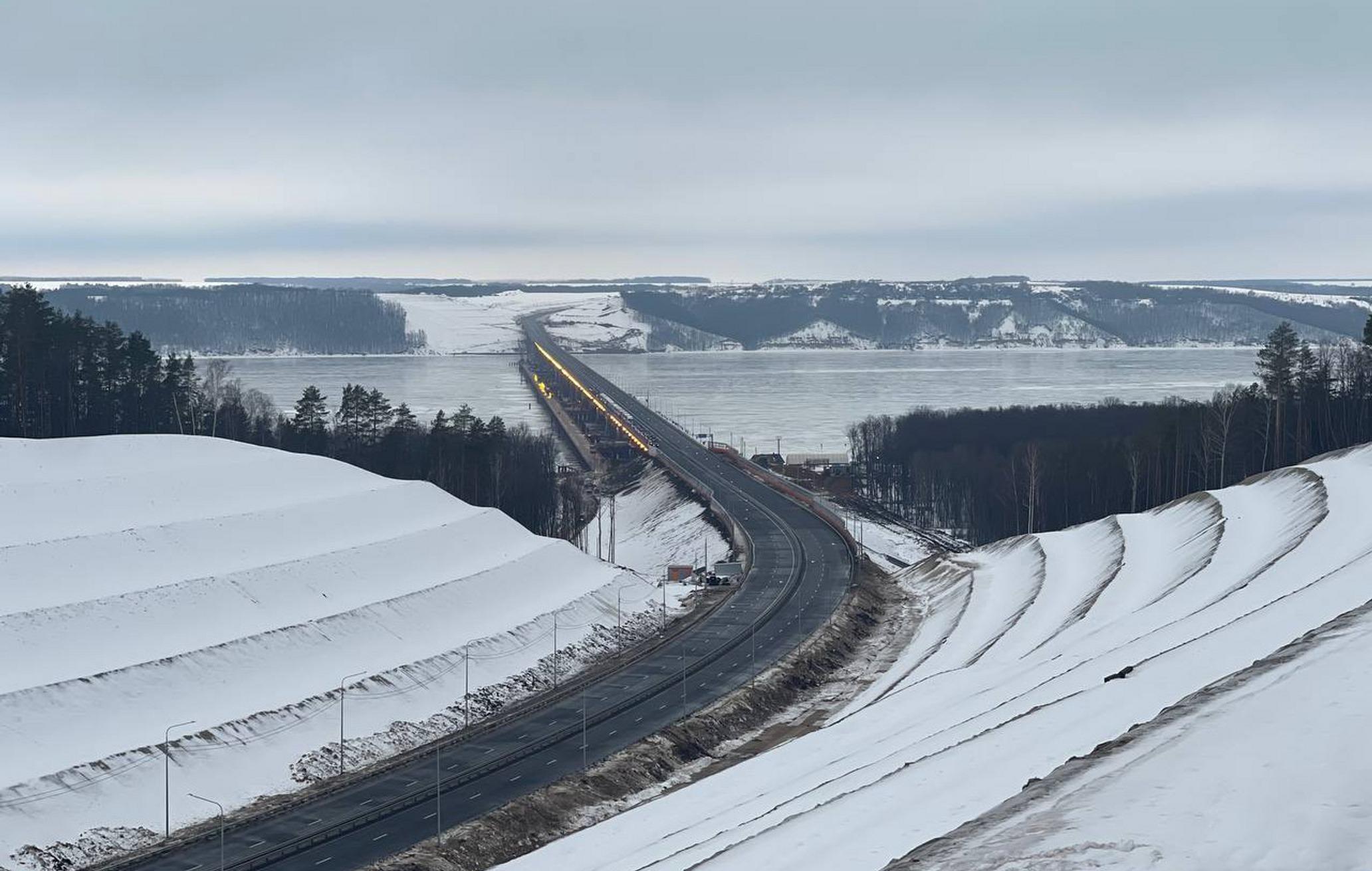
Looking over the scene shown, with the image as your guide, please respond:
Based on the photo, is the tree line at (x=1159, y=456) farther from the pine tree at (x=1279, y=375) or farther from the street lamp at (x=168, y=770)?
the street lamp at (x=168, y=770)

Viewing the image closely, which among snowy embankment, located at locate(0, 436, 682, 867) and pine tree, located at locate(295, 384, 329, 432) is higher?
pine tree, located at locate(295, 384, 329, 432)

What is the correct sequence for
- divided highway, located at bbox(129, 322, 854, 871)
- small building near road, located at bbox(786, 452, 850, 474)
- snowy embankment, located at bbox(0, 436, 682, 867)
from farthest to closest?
small building near road, located at bbox(786, 452, 850, 474) → snowy embankment, located at bbox(0, 436, 682, 867) → divided highway, located at bbox(129, 322, 854, 871)

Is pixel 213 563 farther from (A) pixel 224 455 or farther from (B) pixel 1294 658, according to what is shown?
(B) pixel 1294 658

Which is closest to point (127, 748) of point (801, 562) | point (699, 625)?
point (699, 625)

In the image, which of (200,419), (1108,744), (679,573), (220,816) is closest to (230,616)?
(220,816)

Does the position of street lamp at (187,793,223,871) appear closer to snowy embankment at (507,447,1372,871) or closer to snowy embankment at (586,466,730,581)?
snowy embankment at (507,447,1372,871)

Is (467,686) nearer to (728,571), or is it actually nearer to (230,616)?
(230,616)

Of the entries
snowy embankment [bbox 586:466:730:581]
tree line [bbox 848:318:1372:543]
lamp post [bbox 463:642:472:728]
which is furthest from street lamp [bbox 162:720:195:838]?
tree line [bbox 848:318:1372:543]
